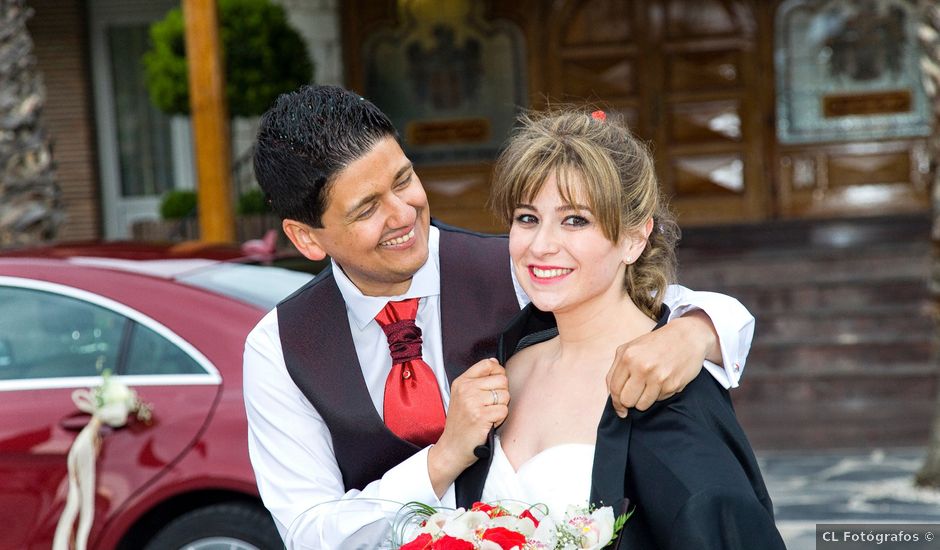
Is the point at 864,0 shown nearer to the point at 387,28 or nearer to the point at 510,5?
the point at 510,5

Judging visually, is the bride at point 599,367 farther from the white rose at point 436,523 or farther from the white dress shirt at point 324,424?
the white rose at point 436,523

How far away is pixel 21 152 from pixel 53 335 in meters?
2.97

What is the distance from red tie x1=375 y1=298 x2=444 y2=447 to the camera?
2.58m

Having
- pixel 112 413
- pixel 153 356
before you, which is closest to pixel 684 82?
pixel 153 356

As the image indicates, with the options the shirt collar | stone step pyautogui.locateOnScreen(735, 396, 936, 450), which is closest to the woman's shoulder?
the shirt collar

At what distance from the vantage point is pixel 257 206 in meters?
10.2

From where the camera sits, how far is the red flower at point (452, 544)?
1980 mm

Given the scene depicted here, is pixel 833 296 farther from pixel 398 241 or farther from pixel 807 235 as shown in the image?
pixel 398 241

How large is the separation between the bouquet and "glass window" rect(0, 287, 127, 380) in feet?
9.04

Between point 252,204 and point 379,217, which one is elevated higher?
point 379,217


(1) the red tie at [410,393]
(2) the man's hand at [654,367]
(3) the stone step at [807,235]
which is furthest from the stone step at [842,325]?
(2) the man's hand at [654,367]

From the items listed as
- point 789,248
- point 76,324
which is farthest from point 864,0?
point 76,324

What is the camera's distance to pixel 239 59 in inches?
388

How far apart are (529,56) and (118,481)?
8090 millimetres
